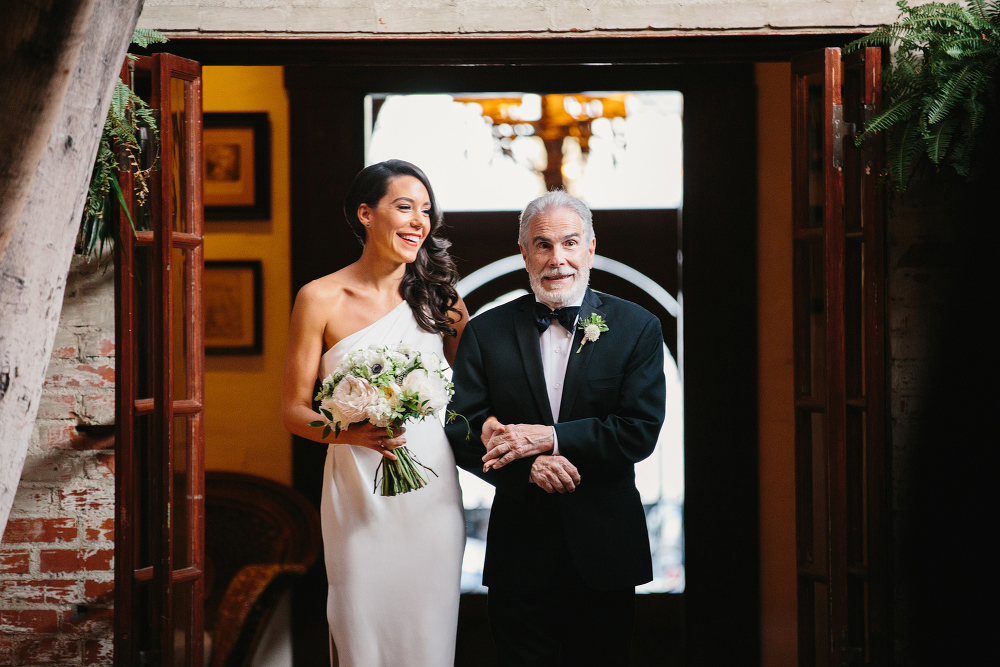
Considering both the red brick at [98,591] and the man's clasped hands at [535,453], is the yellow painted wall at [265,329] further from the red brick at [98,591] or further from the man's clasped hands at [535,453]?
the man's clasped hands at [535,453]

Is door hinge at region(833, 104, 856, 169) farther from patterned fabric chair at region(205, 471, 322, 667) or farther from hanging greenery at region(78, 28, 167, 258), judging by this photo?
patterned fabric chair at region(205, 471, 322, 667)

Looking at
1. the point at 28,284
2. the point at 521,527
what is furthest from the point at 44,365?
the point at 521,527

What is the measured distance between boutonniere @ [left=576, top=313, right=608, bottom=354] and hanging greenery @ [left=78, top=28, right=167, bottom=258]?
4.70 feet

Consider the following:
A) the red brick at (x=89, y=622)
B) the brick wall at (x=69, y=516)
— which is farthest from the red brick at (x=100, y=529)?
the red brick at (x=89, y=622)

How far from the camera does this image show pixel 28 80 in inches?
47.4

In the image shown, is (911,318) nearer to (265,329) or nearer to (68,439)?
(265,329)

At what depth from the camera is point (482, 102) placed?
370 cm

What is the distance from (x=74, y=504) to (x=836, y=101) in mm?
2964

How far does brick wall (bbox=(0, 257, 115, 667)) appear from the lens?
109 inches

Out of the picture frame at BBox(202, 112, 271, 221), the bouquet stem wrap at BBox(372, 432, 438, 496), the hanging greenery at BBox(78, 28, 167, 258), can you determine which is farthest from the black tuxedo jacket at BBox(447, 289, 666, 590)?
the picture frame at BBox(202, 112, 271, 221)

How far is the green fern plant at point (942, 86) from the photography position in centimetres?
237

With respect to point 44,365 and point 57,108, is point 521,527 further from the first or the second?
point 57,108

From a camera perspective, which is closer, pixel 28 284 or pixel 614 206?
pixel 28 284

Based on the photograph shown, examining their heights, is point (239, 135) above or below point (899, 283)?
above
